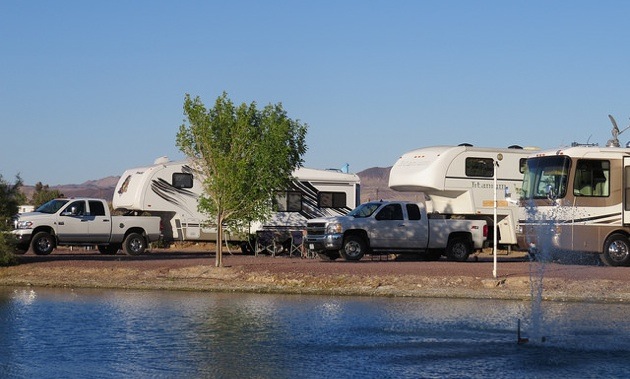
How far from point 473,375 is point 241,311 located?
794cm

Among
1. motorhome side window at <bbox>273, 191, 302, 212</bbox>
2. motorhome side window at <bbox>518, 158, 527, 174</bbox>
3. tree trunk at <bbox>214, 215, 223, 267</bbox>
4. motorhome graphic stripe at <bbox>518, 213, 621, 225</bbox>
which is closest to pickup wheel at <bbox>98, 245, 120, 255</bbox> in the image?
motorhome side window at <bbox>273, 191, 302, 212</bbox>

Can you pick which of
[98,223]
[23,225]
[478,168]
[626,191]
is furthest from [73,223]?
[626,191]

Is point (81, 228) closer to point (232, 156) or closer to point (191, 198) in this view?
point (191, 198)

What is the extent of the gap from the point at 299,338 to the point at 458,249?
1872 cm

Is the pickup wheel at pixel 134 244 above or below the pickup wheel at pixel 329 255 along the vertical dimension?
above

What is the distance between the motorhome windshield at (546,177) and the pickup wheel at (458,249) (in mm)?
3262

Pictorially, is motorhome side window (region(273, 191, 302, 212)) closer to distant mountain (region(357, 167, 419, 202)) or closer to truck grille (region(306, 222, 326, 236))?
truck grille (region(306, 222, 326, 236))

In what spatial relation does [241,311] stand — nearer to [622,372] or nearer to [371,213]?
[622,372]

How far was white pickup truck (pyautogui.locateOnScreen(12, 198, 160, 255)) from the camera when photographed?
33.9 metres

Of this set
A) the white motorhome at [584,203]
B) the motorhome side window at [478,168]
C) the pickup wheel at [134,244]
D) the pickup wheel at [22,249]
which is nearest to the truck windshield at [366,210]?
the motorhome side window at [478,168]

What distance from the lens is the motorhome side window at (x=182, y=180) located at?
3744 cm

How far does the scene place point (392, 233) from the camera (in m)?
32.5

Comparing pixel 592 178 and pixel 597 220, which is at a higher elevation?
pixel 592 178

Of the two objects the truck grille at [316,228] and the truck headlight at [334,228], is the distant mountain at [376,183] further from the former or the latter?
the truck headlight at [334,228]
